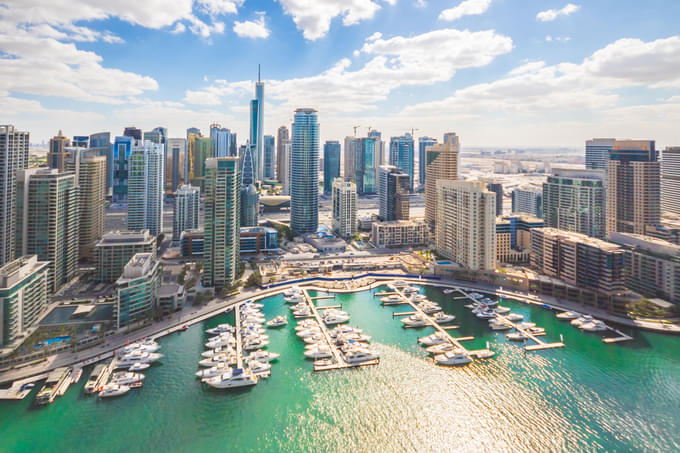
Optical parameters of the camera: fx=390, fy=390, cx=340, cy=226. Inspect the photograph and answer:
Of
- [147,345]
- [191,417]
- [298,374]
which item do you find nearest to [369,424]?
[298,374]

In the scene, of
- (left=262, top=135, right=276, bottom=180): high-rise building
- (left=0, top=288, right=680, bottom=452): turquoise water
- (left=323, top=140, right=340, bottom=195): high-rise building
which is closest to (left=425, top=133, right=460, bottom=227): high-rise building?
(left=0, top=288, right=680, bottom=452): turquoise water

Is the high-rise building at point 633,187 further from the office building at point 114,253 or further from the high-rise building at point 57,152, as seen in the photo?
the high-rise building at point 57,152

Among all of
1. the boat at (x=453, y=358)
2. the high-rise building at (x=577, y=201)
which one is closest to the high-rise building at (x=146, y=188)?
the boat at (x=453, y=358)

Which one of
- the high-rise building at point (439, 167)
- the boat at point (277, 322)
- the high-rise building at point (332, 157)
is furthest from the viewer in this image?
the high-rise building at point (332, 157)

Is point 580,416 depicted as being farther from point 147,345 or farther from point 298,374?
point 147,345

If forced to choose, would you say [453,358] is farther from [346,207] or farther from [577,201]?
[346,207]
